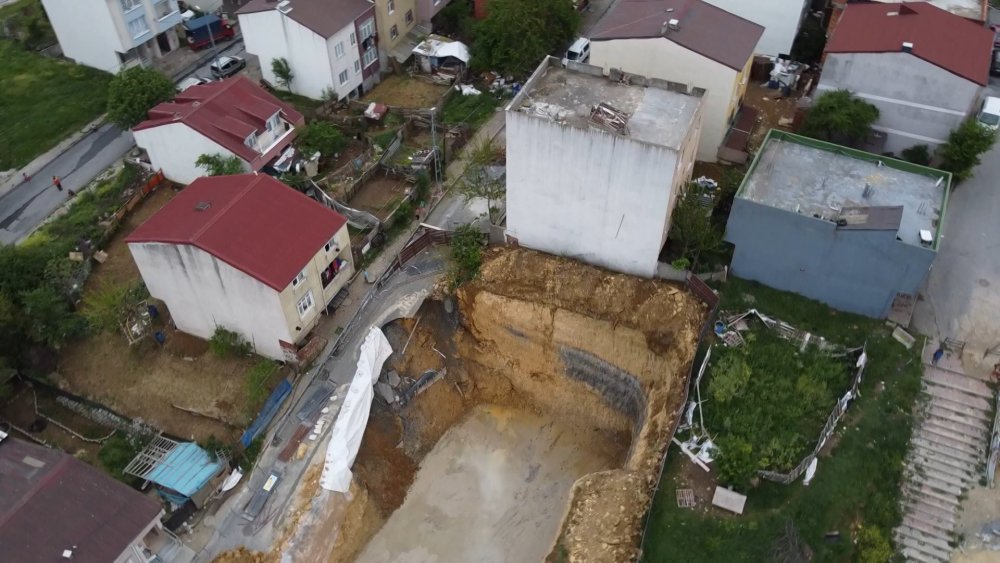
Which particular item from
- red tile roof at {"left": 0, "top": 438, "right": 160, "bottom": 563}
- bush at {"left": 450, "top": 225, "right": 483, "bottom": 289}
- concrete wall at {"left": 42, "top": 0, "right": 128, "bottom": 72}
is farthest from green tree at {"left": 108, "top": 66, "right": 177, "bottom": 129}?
red tile roof at {"left": 0, "top": 438, "right": 160, "bottom": 563}

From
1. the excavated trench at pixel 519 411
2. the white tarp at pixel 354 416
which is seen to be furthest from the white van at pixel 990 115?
the white tarp at pixel 354 416

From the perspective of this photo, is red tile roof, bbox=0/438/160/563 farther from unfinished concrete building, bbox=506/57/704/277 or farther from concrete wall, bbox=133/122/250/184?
unfinished concrete building, bbox=506/57/704/277

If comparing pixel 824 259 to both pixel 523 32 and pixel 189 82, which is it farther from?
pixel 189 82

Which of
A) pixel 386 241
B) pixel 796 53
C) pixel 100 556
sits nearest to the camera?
→ pixel 100 556

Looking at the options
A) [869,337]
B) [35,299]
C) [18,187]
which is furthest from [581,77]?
[18,187]

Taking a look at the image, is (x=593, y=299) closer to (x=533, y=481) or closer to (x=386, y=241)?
(x=533, y=481)

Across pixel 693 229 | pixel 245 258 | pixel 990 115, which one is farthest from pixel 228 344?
pixel 990 115
